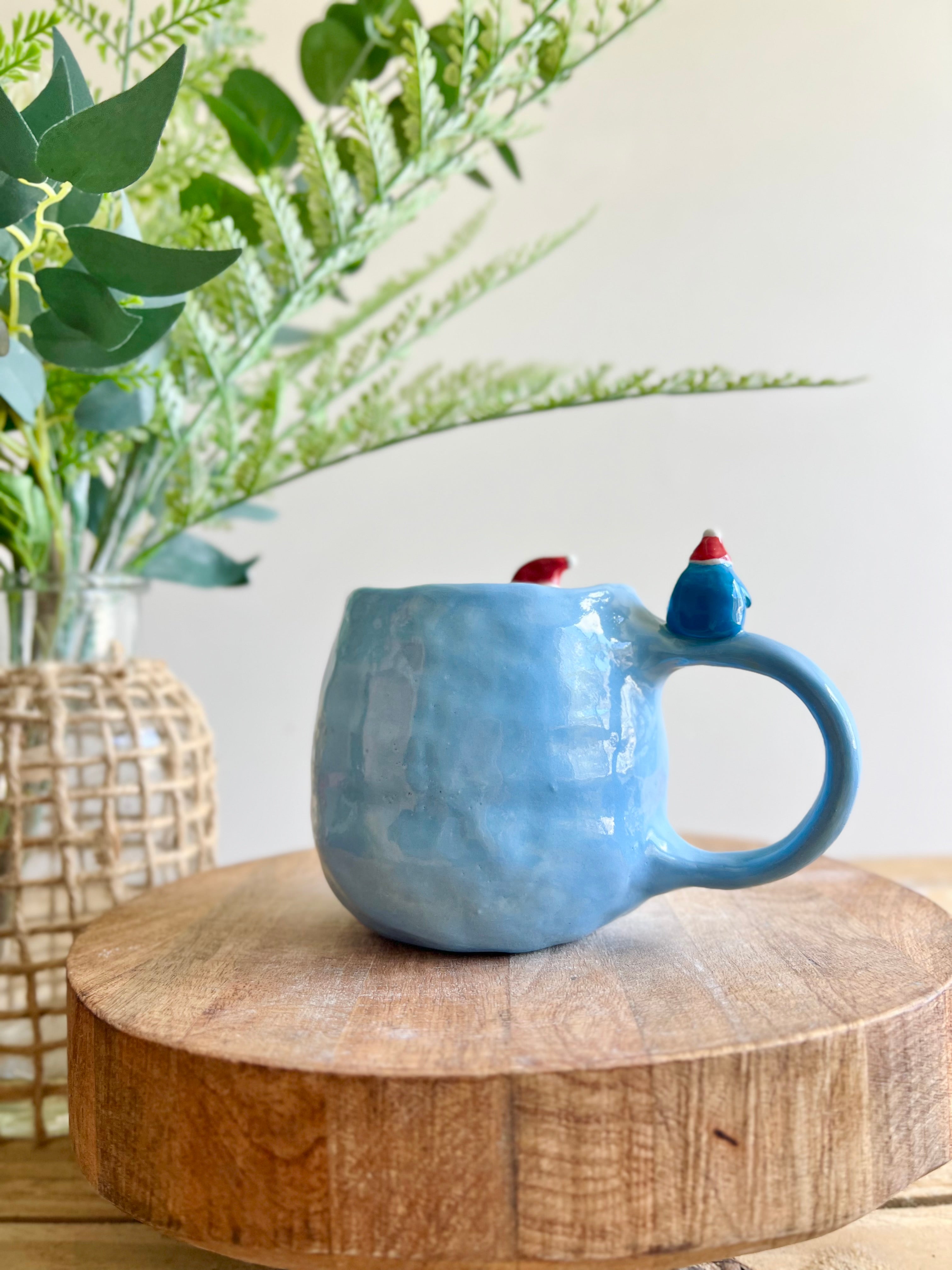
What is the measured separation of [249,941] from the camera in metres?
0.42

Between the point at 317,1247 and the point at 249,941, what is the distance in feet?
0.52

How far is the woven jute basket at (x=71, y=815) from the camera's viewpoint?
0.50 metres

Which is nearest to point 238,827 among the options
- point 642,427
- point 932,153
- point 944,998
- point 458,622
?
point 642,427

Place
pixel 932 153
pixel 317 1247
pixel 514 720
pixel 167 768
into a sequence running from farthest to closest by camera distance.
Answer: pixel 932 153 < pixel 167 768 < pixel 514 720 < pixel 317 1247

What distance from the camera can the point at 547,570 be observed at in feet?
1.50

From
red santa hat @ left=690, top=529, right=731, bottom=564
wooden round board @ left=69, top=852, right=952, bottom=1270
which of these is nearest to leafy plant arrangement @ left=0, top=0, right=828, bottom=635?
red santa hat @ left=690, top=529, right=731, bottom=564

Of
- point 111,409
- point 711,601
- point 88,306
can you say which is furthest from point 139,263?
point 711,601

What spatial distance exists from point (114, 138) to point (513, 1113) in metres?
0.33

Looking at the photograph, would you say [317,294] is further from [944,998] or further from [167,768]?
[944,998]

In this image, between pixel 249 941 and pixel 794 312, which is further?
pixel 794 312

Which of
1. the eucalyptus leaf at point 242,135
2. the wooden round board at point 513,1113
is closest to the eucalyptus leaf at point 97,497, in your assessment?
the eucalyptus leaf at point 242,135

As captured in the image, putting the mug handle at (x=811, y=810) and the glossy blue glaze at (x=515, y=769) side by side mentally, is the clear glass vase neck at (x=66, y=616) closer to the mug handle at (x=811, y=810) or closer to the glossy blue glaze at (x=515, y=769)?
the glossy blue glaze at (x=515, y=769)

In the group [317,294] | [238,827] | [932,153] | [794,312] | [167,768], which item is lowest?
[238,827]

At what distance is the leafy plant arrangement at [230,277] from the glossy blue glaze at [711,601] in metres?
0.12
